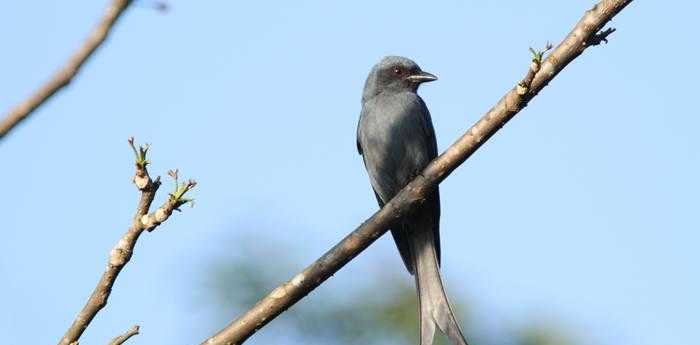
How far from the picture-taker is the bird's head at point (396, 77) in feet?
26.4

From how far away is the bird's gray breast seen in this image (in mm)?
7168

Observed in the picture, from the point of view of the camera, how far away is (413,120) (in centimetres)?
734

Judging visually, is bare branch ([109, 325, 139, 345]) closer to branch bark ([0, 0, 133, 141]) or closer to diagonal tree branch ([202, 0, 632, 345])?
diagonal tree branch ([202, 0, 632, 345])

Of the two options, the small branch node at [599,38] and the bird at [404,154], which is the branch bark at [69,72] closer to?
the small branch node at [599,38]

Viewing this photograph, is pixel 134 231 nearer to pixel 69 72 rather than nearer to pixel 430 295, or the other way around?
pixel 69 72

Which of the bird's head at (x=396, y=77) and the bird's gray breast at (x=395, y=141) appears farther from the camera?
the bird's head at (x=396, y=77)

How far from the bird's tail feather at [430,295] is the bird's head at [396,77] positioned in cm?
152

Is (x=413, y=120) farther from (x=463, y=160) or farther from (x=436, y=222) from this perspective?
(x=463, y=160)

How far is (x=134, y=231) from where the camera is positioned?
10.6 feet

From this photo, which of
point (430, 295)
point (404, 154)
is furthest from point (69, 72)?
point (404, 154)

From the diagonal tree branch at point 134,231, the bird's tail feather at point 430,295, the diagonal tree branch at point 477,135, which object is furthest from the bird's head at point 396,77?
the diagonal tree branch at point 134,231

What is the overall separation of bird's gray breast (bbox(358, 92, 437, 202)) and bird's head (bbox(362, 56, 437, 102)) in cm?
40

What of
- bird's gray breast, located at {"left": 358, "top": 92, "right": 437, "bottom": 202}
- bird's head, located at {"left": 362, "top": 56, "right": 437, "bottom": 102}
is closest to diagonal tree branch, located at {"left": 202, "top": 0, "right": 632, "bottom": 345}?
bird's gray breast, located at {"left": 358, "top": 92, "right": 437, "bottom": 202}

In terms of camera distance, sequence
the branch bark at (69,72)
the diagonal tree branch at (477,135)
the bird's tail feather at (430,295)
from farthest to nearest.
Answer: the bird's tail feather at (430,295) → the diagonal tree branch at (477,135) → the branch bark at (69,72)
